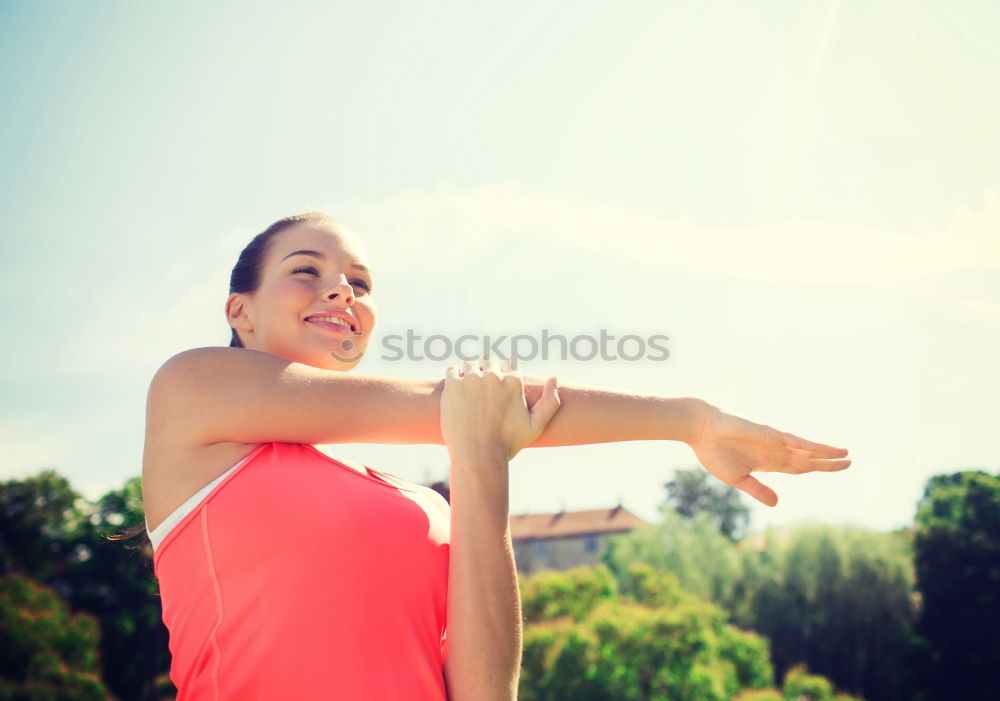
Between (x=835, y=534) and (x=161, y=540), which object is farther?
(x=835, y=534)

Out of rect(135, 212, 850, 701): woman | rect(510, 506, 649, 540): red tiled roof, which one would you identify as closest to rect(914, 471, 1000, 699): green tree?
rect(510, 506, 649, 540): red tiled roof

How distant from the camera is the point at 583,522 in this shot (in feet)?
189

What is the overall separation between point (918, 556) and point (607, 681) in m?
19.6

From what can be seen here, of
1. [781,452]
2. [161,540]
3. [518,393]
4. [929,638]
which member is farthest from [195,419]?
[929,638]

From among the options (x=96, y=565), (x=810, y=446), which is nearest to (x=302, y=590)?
(x=810, y=446)

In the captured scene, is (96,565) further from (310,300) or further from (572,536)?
(572,536)

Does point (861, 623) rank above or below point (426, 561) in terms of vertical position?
below

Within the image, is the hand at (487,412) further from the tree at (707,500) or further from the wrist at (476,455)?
the tree at (707,500)

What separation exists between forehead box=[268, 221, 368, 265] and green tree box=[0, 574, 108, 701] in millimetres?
16197

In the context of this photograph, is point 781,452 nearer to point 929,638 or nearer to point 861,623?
point 861,623

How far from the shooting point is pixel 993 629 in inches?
1003

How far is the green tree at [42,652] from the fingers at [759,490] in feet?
54.8

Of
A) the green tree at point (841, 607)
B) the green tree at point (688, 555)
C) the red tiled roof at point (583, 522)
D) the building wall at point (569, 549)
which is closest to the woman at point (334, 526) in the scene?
the green tree at point (688, 555)

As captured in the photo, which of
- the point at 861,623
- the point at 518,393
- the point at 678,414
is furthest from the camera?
the point at 861,623
